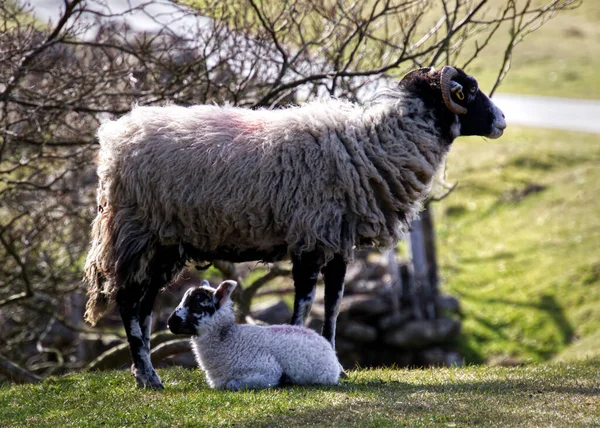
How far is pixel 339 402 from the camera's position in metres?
6.95

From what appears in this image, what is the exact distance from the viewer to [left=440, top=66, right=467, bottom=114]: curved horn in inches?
349

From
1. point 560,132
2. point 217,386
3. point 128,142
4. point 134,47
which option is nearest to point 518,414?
point 217,386

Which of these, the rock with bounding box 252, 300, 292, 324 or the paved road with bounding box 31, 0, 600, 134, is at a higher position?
the paved road with bounding box 31, 0, 600, 134

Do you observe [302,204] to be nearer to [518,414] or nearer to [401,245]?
[518,414]

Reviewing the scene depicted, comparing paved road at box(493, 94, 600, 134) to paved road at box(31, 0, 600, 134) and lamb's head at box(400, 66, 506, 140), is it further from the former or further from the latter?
lamb's head at box(400, 66, 506, 140)

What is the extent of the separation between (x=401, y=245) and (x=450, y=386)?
1606 cm

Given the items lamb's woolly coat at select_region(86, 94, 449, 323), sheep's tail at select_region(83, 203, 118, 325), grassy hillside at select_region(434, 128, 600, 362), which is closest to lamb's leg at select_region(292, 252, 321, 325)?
lamb's woolly coat at select_region(86, 94, 449, 323)

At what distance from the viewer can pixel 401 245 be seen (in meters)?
24.0

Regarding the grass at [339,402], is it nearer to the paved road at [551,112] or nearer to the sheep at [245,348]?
the sheep at [245,348]

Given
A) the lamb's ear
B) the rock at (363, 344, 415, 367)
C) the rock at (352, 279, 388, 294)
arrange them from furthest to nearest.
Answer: the rock at (352, 279, 388, 294)
the rock at (363, 344, 415, 367)
the lamb's ear

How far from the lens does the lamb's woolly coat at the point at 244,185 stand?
8273mm

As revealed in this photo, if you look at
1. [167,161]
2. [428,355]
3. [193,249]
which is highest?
[167,161]

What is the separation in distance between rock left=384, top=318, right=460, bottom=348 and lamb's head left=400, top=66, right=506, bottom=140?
32.5 ft

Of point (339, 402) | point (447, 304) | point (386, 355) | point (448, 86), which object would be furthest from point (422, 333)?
point (339, 402)
